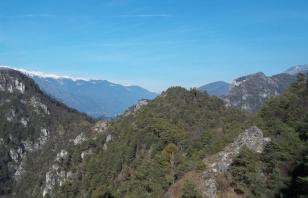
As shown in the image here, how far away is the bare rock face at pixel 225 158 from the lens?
63525 mm

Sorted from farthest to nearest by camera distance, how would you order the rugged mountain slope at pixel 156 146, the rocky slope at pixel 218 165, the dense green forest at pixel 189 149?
the rugged mountain slope at pixel 156 146 < the rocky slope at pixel 218 165 < the dense green forest at pixel 189 149

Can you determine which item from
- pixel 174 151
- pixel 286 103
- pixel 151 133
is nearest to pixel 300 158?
pixel 286 103

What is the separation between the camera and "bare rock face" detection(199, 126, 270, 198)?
63525mm

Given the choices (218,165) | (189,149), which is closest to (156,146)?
(189,149)

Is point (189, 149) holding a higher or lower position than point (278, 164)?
lower

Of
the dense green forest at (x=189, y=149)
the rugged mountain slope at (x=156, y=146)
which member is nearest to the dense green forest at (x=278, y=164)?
the dense green forest at (x=189, y=149)

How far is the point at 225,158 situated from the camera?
68250 millimetres

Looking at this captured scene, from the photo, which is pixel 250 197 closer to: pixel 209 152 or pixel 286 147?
pixel 286 147

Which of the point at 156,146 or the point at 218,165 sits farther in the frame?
the point at 156,146

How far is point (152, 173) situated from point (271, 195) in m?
31.5

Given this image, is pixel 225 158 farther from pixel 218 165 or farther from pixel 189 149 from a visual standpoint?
pixel 189 149

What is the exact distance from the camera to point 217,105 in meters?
165

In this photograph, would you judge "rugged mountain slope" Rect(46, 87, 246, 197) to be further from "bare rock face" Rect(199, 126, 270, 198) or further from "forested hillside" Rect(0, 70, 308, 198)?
"bare rock face" Rect(199, 126, 270, 198)

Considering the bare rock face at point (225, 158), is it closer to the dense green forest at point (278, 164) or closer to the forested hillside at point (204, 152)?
the forested hillside at point (204, 152)
